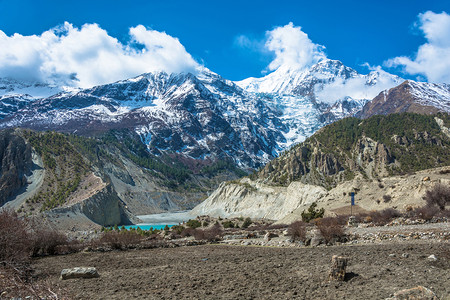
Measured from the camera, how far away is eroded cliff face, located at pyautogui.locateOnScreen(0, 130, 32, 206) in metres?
88.4

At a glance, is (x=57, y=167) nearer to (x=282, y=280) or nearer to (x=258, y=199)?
(x=258, y=199)

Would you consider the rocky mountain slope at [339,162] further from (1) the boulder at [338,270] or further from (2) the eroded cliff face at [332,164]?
(1) the boulder at [338,270]

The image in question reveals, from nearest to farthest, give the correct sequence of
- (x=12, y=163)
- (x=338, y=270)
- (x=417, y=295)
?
(x=417, y=295) < (x=338, y=270) < (x=12, y=163)

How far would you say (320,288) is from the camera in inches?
418

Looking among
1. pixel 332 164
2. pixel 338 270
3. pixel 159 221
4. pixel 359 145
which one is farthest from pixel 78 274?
pixel 359 145

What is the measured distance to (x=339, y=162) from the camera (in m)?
103

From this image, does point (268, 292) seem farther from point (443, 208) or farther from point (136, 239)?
point (443, 208)

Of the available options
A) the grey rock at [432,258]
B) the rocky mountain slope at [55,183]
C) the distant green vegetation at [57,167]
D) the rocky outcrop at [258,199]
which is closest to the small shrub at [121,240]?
the grey rock at [432,258]

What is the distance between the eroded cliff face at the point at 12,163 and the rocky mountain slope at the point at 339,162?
190 feet

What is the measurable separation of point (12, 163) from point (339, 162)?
3863 inches

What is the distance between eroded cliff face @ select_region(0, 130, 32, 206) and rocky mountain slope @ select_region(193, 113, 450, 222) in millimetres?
58039

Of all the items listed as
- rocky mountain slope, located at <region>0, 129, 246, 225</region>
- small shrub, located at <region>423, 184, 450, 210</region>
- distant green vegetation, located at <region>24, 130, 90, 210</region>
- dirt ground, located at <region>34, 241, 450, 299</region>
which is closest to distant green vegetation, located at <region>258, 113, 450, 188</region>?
rocky mountain slope, located at <region>0, 129, 246, 225</region>

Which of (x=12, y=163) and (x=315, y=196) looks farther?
(x=12, y=163)

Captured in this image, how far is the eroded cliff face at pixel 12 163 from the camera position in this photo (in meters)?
88.4
